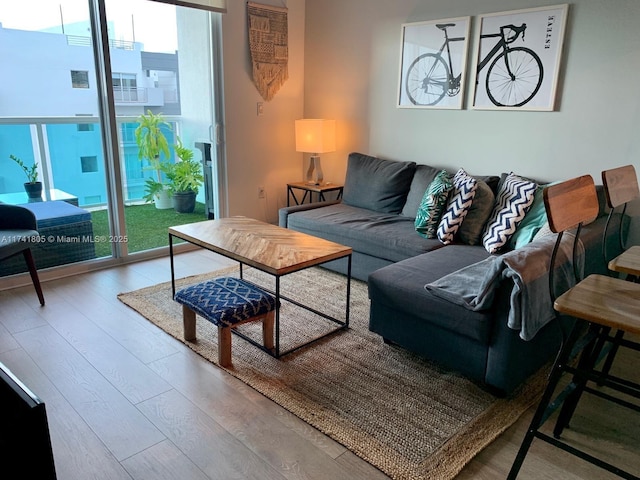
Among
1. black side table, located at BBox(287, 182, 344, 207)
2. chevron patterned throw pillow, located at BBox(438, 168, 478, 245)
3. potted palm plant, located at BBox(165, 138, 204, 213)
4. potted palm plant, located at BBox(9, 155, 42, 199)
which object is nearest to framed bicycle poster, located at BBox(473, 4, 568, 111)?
chevron patterned throw pillow, located at BBox(438, 168, 478, 245)

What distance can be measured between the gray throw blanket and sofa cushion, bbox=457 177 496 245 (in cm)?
85

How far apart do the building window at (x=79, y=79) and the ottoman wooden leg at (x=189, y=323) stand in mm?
2037

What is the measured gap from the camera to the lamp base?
4555 millimetres

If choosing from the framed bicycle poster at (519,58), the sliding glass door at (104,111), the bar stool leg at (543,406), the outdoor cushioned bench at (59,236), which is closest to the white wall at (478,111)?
the framed bicycle poster at (519,58)

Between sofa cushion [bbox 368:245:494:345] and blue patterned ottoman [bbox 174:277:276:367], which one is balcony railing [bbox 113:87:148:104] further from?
sofa cushion [bbox 368:245:494:345]

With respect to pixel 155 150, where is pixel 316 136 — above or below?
above

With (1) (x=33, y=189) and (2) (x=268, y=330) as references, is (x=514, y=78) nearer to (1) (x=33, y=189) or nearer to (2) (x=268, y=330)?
(2) (x=268, y=330)

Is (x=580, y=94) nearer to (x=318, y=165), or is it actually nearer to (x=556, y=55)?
(x=556, y=55)

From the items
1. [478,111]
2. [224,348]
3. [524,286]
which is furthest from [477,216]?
[224,348]

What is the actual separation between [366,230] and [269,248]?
3.21 ft

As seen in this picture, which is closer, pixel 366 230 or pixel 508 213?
pixel 508 213

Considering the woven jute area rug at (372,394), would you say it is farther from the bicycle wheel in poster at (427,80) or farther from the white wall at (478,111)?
the bicycle wheel in poster at (427,80)

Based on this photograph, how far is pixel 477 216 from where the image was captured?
306 centimetres

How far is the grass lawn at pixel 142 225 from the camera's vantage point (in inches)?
148
